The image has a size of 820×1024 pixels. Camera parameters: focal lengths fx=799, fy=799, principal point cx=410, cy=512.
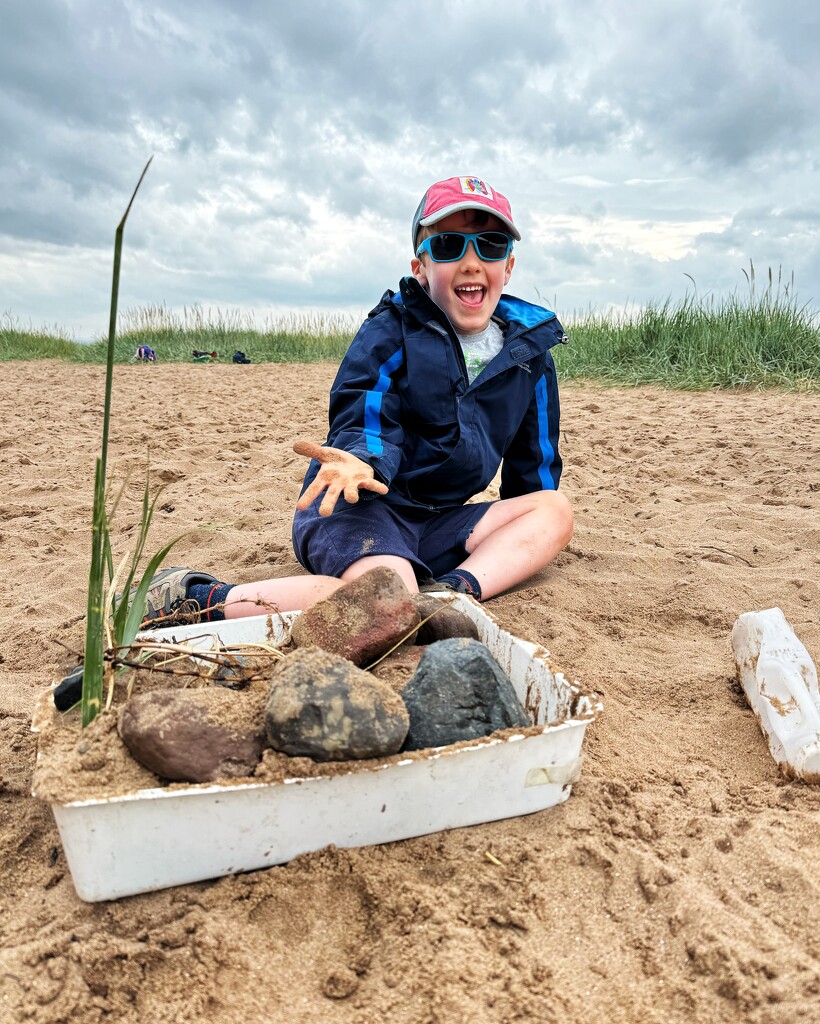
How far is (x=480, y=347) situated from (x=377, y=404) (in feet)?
1.81

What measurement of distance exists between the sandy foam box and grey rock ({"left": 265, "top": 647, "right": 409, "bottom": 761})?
5 cm

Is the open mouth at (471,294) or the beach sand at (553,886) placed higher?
the open mouth at (471,294)

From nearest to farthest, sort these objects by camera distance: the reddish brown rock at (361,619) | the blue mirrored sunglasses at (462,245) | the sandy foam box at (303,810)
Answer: the sandy foam box at (303,810)
the reddish brown rock at (361,619)
the blue mirrored sunglasses at (462,245)

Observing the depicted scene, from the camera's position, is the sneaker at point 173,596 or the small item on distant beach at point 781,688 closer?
the small item on distant beach at point 781,688

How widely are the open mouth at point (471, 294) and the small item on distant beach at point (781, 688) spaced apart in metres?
1.44

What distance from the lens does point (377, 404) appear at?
263cm

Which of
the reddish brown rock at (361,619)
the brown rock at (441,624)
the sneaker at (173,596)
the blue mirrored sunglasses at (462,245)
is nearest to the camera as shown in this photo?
the reddish brown rock at (361,619)

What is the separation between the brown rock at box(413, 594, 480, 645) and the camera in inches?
83.4

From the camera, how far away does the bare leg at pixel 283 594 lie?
243 cm

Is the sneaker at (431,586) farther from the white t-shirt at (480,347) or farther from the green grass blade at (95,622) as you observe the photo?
the green grass blade at (95,622)

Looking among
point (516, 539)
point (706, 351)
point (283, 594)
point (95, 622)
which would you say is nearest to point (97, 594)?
point (95, 622)

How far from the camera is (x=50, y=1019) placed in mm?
1146

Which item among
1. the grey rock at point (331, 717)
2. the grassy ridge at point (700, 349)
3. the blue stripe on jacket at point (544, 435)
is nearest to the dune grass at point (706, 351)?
the grassy ridge at point (700, 349)

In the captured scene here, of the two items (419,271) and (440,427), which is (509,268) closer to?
(419,271)
